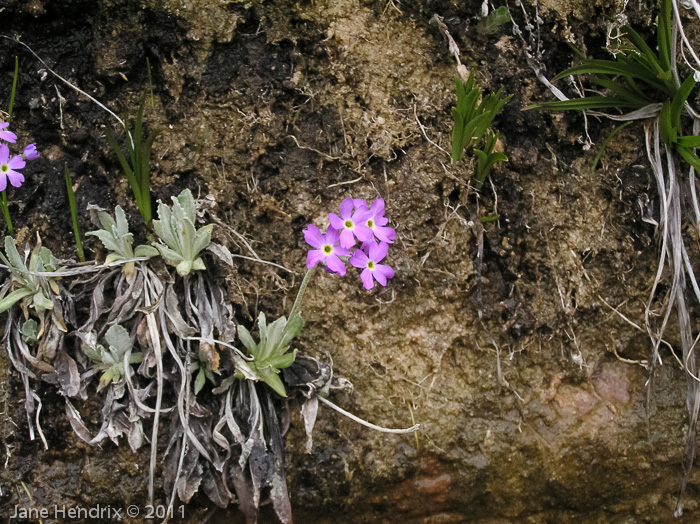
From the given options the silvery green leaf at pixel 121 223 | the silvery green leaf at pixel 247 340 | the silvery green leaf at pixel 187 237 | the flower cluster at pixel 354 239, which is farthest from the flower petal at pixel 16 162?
the flower cluster at pixel 354 239

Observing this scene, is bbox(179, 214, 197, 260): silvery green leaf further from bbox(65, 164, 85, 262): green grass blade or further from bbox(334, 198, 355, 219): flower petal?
bbox(334, 198, 355, 219): flower petal

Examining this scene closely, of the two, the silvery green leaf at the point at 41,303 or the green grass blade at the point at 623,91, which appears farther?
the green grass blade at the point at 623,91

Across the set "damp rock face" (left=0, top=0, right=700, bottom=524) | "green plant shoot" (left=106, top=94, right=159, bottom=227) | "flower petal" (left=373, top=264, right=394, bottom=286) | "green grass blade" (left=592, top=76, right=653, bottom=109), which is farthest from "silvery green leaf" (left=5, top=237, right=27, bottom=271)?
"green grass blade" (left=592, top=76, right=653, bottom=109)

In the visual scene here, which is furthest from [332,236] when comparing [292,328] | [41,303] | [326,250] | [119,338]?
[41,303]

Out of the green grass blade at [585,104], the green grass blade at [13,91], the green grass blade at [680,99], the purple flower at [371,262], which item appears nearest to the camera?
the purple flower at [371,262]

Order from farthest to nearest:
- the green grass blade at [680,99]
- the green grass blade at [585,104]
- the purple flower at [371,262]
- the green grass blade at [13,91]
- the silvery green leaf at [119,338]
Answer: the green grass blade at [585,104] → the green grass blade at [680,99] → the green grass blade at [13,91] → the silvery green leaf at [119,338] → the purple flower at [371,262]

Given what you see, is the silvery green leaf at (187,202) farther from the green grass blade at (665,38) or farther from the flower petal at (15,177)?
the green grass blade at (665,38)

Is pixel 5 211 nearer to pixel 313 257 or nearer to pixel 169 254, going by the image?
pixel 169 254
